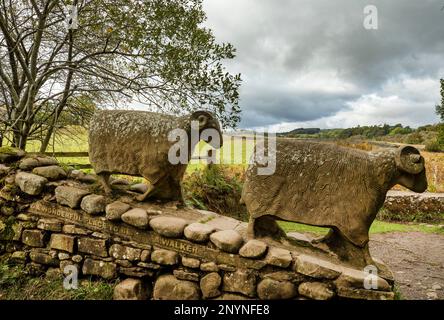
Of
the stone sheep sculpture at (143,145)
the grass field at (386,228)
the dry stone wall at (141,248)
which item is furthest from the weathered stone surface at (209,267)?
the grass field at (386,228)

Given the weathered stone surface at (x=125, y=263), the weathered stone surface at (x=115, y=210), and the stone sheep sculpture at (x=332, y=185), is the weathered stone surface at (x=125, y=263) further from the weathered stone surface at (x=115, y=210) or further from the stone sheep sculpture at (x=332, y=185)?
the stone sheep sculpture at (x=332, y=185)

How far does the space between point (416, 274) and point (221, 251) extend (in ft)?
11.6

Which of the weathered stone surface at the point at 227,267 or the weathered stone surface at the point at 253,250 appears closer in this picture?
the weathered stone surface at the point at 253,250

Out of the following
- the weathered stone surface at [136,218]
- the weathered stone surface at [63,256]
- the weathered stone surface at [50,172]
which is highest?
the weathered stone surface at [50,172]

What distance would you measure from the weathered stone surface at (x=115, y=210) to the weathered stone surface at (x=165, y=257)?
0.63m

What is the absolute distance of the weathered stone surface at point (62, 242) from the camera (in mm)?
4164

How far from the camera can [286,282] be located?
321 centimetres

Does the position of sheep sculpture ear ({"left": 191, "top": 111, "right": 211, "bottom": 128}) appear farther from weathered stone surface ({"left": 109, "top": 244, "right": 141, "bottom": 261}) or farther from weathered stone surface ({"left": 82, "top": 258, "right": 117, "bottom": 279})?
weathered stone surface ({"left": 82, "top": 258, "right": 117, "bottom": 279})

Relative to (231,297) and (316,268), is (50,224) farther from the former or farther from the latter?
(316,268)

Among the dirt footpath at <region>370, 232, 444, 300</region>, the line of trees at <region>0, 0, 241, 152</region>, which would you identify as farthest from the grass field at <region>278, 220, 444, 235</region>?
the line of trees at <region>0, 0, 241, 152</region>

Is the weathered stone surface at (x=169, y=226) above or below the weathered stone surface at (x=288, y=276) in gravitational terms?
above

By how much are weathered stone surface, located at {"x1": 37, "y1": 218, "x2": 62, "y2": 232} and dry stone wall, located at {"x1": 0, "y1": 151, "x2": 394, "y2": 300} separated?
13 mm

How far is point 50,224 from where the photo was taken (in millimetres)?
4324

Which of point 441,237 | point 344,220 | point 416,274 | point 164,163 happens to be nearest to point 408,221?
point 441,237
